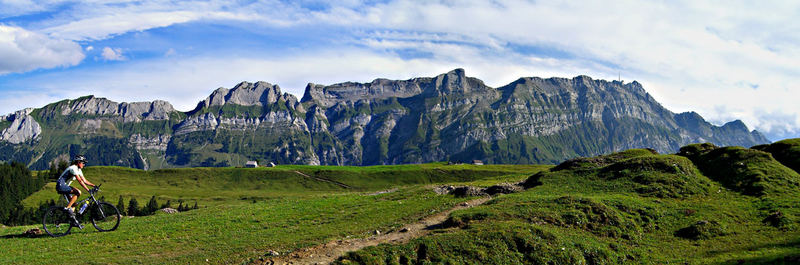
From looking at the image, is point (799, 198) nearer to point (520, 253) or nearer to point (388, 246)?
point (520, 253)

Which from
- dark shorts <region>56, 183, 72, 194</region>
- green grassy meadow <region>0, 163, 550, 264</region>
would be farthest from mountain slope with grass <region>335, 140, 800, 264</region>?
dark shorts <region>56, 183, 72, 194</region>

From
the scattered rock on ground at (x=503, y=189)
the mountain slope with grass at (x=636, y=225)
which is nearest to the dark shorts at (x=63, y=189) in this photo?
the mountain slope with grass at (x=636, y=225)

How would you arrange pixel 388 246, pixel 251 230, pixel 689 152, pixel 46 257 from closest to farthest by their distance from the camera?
pixel 46 257, pixel 388 246, pixel 251 230, pixel 689 152

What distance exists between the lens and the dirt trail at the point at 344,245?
981 inches

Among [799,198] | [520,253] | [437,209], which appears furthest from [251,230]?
[799,198]

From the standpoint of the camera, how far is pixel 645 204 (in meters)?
39.8

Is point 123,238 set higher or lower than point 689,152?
lower

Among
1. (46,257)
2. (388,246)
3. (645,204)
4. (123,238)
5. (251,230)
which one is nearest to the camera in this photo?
(46,257)

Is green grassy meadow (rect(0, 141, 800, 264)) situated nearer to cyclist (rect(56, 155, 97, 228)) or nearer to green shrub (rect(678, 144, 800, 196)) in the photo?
green shrub (rect(678, 144, 800, 196))

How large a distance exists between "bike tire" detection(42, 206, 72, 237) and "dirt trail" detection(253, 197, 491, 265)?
51.0ft

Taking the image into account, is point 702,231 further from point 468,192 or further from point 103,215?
point 103,215

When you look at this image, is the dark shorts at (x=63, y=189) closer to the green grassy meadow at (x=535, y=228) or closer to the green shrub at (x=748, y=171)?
the green grassy meadow at (x=535, y=228)

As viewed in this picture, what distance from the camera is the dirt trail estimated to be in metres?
24.9

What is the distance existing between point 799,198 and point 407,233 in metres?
38.1
